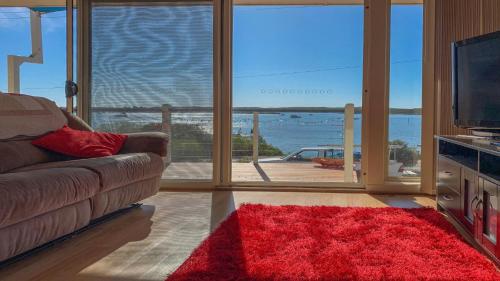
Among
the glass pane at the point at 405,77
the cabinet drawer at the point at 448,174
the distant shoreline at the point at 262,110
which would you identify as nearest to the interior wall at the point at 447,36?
the glass pane at the point at 405,77

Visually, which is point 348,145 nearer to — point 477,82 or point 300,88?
point 300,88

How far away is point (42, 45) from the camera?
4516mm

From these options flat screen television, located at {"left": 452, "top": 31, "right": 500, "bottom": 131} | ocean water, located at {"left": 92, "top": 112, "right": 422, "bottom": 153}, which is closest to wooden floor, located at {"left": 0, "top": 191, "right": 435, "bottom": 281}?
ocean water, located at {"left": 92, "top": 112, "right": 422, "bottom": 153}

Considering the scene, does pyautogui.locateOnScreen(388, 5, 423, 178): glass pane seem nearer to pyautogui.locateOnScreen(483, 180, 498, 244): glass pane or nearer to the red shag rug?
the red shag rug

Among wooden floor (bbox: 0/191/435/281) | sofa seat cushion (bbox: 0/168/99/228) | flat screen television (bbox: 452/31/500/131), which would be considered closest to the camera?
sofa seat cushion (bbox: 0/168/99/228)

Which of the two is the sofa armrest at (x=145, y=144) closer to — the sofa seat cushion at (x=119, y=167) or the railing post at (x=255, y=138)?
the sofa seat cushion at (x=119, y=167)

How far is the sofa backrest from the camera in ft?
8.54

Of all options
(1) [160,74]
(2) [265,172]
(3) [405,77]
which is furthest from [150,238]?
(3) [405,77]

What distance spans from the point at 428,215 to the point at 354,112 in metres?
1.71

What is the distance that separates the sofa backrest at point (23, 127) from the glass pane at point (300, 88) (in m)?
1.82

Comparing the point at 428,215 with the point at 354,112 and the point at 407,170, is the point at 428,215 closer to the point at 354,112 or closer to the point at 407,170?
the point at 407,170

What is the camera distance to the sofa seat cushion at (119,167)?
2496mm

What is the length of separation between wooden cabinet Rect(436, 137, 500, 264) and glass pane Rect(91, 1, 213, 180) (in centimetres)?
214

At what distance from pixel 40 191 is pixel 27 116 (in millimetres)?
1248
